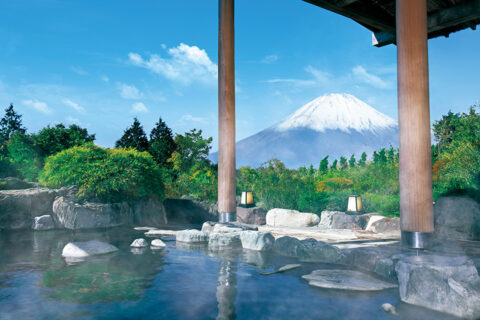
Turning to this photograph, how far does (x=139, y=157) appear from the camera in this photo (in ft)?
35.3

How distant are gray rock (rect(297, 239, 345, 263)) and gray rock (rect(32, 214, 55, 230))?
6628 mm

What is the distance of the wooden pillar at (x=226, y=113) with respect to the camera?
255 inches

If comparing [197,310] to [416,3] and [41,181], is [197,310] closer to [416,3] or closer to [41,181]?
[416,3]

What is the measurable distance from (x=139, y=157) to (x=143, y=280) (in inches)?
299

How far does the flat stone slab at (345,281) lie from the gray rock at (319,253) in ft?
1.86

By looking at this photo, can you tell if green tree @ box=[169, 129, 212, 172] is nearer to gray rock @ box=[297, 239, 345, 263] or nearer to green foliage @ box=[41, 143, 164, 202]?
green foliage @ box=[41, 143, 164, 202]

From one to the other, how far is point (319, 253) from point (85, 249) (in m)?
3.28

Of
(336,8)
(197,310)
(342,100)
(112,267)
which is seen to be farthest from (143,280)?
(342,100)

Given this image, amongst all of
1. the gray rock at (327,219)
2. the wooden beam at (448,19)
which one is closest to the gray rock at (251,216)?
the gray rock at (327,219)

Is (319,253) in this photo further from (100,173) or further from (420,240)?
(100,173)

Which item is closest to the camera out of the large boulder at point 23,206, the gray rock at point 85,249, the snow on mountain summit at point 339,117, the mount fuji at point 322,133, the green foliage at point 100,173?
the gray rock at point 85,249

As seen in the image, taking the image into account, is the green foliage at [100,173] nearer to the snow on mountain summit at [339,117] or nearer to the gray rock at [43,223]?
the gray rock at [43,223]

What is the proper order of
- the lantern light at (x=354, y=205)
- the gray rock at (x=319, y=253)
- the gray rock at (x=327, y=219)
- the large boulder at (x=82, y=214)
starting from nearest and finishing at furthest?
the gray rock at (x=319, y=253) < the lantern light at (x=354, y=205) < the gray rock at (x=327, y=219) < the large boulder at (x=82, y=214)

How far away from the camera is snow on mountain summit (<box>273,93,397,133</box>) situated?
148 meters
